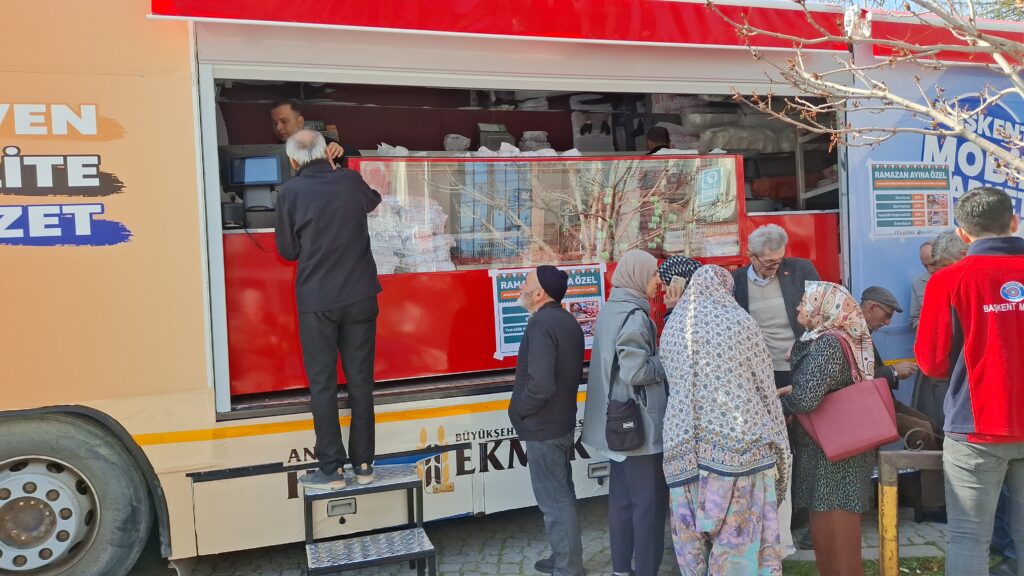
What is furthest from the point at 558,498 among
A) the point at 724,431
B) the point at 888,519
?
the point at 888,519

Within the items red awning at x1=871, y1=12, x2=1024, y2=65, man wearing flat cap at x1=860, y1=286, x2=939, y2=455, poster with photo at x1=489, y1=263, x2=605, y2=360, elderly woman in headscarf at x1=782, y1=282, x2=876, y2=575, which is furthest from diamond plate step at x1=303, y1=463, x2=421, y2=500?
red awning at x1=871, y1=12, x2=1024, y2=65

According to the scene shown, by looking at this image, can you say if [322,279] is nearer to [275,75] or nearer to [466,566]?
[275,75]

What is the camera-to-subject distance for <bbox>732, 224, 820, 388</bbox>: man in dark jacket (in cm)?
445

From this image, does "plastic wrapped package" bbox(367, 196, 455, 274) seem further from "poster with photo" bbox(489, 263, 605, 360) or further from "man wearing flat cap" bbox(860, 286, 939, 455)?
"man wearing flat cap" bbox(860, 286, 939, 455)

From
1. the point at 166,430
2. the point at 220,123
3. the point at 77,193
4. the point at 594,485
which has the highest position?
the point at 220,123

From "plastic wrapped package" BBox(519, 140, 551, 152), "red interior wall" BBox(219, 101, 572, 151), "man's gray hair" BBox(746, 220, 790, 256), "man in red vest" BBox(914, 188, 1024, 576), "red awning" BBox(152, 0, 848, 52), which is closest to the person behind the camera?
"man in red vest" BBox(914, 188, 1024, 576)

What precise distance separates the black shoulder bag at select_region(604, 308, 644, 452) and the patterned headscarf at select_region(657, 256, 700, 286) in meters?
0.33

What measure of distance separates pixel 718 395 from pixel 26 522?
3099mm

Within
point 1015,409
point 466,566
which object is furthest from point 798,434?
point 466,566

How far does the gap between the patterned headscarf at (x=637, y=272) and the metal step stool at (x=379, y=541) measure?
1382 mm

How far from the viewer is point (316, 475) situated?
3854 millimetres

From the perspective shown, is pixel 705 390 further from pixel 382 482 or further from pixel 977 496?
pixel 382 482

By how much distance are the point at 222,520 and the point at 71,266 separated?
1348 millimetres

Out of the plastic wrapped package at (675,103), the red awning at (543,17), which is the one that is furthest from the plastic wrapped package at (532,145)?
the red awning at (543,17)
